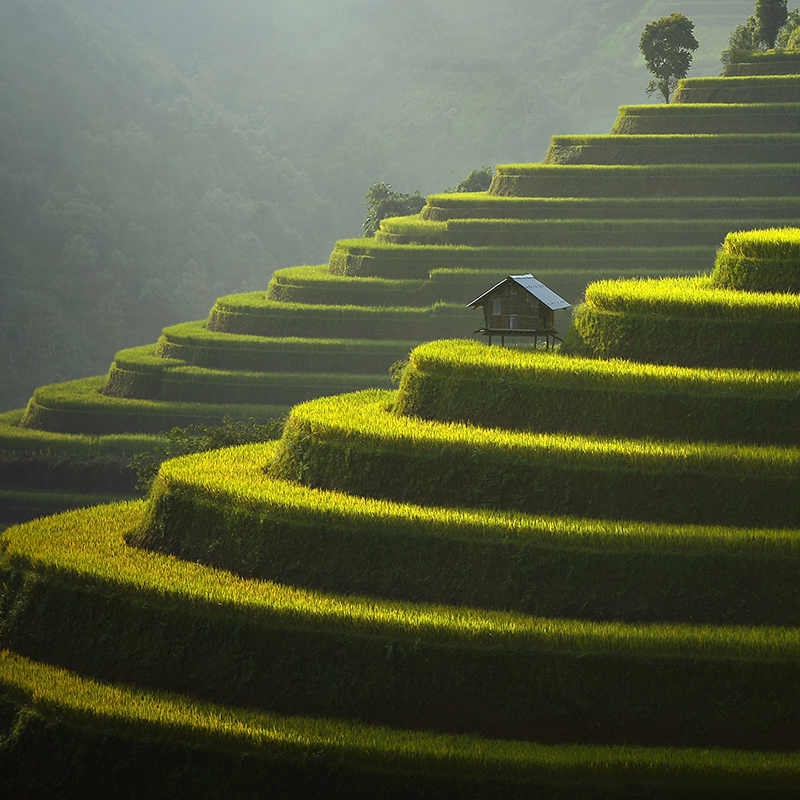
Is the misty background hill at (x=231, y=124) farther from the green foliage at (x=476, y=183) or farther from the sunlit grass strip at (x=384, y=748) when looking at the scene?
the sunlit grass strip at (x=384, y=748)

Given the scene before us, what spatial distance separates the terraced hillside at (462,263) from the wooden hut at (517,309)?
60.1 feet

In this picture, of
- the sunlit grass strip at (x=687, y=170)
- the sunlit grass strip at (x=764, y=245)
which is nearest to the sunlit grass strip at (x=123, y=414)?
the sunlit grass strip at (x=687, y=170)

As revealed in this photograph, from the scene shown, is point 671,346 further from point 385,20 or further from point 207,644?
point 385,20

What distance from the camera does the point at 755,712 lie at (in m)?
17.7

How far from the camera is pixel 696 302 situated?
2264cm

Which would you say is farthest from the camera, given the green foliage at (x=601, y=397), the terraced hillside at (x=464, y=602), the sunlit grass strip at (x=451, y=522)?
the green foliage at (x=601, y=397)

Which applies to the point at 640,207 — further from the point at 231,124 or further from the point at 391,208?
the point at 231,124

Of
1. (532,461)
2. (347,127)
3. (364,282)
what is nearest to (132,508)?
(532,461)

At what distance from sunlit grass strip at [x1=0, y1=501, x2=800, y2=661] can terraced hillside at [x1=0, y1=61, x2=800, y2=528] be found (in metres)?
19.3

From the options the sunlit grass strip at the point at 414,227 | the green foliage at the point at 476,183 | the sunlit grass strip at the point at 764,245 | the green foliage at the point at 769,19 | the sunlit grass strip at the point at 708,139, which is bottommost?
the sunlit grass strip at the point at 414,227

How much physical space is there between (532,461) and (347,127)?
498 ft

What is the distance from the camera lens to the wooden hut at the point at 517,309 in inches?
952

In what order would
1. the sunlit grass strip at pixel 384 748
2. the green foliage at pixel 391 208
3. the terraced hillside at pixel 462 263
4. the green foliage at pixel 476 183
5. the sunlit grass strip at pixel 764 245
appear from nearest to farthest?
the sunlit grass strip at pixel 384 748
the sunlit grass strip at pixel 764 245
the terraced hillside at pixel 462 263
the green foliage at pixel 391 208
the green foliage at pixel 476 183

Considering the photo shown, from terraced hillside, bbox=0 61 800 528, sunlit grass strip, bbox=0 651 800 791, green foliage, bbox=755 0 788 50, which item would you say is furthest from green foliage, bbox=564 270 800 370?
green foliage, bbox=755 0 788 50
